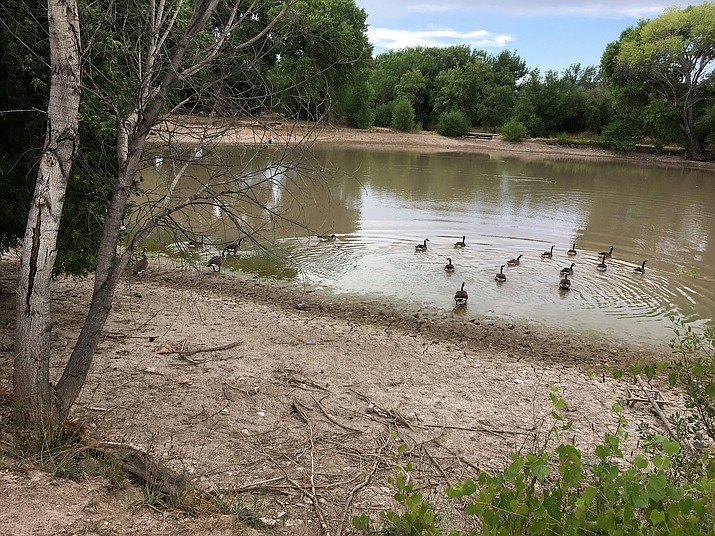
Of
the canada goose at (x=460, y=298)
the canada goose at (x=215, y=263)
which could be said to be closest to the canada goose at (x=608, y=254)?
the canada goose at (x=460, y=298)

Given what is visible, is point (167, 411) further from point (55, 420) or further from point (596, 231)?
point (596, 231)

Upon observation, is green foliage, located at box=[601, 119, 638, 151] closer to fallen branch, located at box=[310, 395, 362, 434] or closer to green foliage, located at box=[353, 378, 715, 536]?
fallen branch, located at box=[310, 395, 362, 434]

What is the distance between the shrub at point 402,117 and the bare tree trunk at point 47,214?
6301 cm

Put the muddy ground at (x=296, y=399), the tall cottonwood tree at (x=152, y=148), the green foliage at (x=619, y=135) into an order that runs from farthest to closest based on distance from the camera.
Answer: the green foliage at (x=619, y=135), the tall cottonwood tree at (x=152, y=148), the muddy ground at (x=296, y=399)

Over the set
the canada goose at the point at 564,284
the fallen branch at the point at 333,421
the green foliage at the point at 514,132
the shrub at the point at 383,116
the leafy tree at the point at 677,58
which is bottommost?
the fallen branch at the point at 333,421

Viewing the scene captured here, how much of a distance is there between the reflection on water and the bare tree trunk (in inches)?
63.6

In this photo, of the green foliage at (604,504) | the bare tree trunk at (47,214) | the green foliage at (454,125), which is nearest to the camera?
the green foliage at (604,504)

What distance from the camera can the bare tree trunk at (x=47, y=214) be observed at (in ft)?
14.6

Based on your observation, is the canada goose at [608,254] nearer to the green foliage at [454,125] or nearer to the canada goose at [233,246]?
the canada goose at [233,246]

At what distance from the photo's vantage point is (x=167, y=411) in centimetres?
644

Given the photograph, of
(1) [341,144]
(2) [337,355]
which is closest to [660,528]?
(2) [337,355]

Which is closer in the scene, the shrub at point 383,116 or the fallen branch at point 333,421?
the fallen branch at point 333,421

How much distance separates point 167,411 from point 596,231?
18.8 meters

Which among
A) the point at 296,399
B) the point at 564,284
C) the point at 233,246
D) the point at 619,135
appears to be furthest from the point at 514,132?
the point at 296,399
